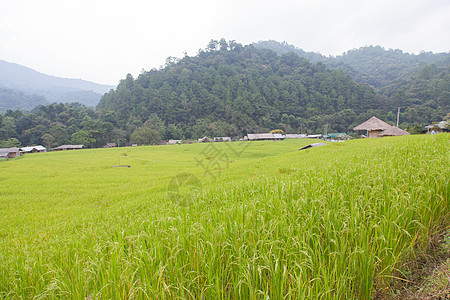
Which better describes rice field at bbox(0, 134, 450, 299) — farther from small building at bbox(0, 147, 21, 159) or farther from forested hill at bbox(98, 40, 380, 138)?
forested hill at bbox(98, 40, 380, 138)

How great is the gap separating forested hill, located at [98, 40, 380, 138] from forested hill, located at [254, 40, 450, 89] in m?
35.9

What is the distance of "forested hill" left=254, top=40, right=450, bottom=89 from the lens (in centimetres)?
11879

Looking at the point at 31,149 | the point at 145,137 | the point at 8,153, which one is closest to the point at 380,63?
the point at 145,137

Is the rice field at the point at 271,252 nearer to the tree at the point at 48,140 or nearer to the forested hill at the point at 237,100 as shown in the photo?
the tree at the point at 48,140

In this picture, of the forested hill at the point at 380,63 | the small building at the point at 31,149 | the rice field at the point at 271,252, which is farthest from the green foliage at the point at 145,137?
the forested hill at the point at 380,63

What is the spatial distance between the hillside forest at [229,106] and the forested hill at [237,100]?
39 cm

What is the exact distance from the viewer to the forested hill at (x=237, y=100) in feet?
274

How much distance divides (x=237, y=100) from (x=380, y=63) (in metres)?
120

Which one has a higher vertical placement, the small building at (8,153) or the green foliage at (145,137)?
the green foliage at (145,137)

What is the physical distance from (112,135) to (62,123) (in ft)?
57.9

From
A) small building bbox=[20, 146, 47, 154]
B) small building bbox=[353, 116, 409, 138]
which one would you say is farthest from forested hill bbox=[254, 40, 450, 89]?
small building bbox=[20, 146, 47, 154]

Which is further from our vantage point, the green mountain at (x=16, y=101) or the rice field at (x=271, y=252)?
the green mountain at (x=16, y=101)

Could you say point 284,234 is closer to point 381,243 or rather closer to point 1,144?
point 381,243

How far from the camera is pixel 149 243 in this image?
3.04m
